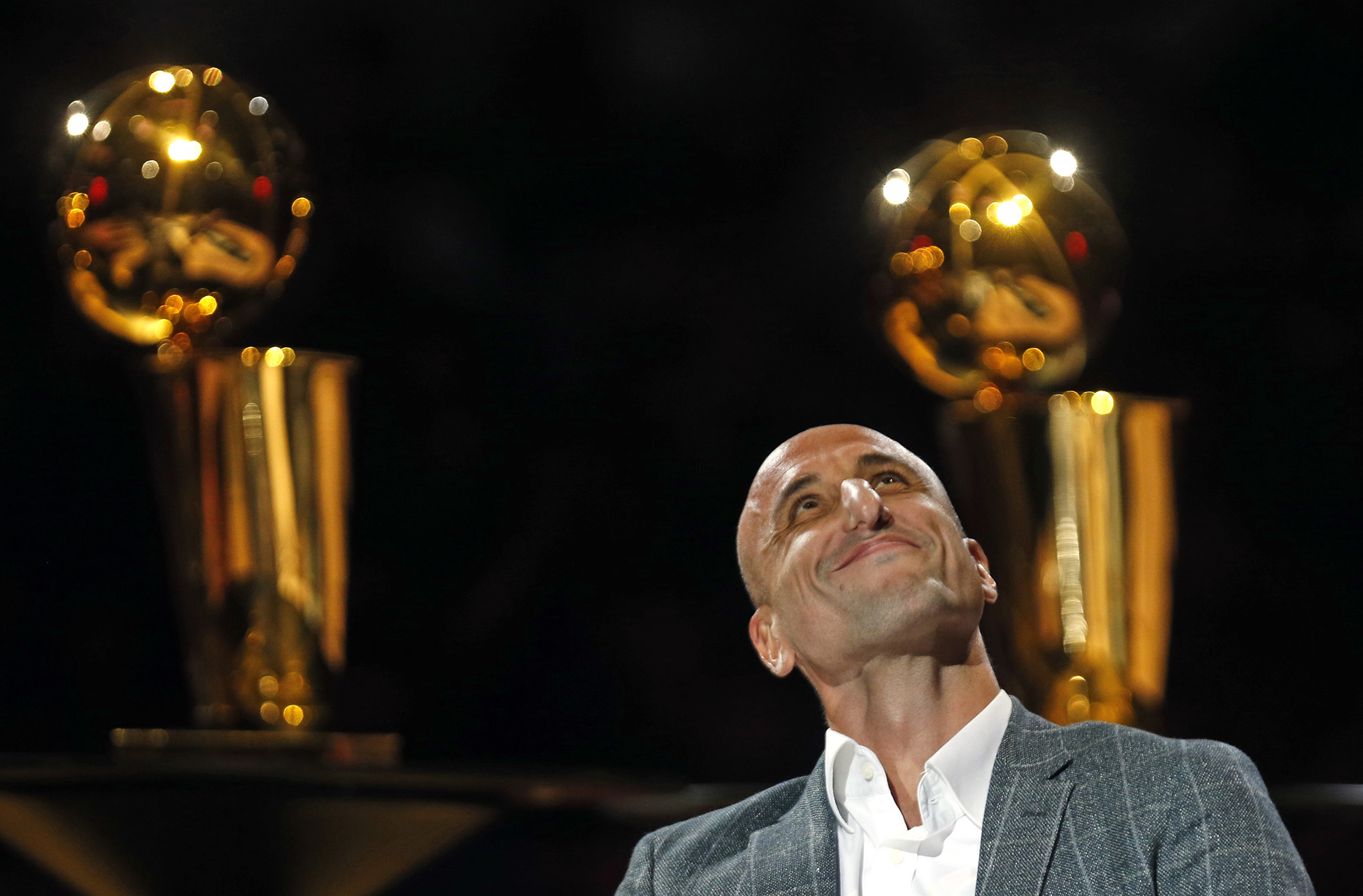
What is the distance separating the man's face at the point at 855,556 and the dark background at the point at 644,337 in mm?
682

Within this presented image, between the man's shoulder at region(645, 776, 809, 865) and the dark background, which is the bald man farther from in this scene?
the dark background

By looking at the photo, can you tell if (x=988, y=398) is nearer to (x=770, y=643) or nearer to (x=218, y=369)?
(x=770, y=643)

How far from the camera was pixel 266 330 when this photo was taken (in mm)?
2211

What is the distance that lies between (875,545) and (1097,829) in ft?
0.93

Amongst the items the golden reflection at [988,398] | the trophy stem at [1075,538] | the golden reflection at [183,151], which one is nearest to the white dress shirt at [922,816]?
the trophy stem at [1075,538]

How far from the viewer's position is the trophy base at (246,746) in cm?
149

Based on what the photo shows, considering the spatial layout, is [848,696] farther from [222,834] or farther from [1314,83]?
[1314,83]

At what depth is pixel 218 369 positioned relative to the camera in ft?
5.58

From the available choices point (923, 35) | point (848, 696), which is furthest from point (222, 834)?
point (923, 35)

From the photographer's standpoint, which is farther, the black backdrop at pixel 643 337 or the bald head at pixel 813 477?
the black backdrop at pixel 643 337

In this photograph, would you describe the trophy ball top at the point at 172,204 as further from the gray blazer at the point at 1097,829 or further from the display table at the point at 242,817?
the gray blazer at the point at 1097,829

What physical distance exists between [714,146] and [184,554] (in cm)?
98

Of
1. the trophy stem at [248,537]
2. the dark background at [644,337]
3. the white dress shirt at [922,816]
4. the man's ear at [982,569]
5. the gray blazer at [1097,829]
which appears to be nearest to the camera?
the gray blazer at [1097,829]

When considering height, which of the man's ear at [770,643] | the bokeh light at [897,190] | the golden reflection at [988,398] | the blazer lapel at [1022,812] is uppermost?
the bokeh light at [897,190]
